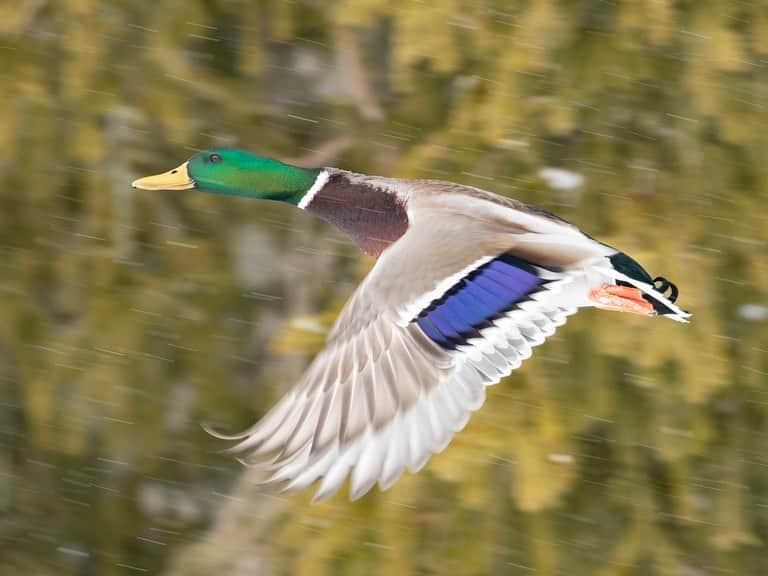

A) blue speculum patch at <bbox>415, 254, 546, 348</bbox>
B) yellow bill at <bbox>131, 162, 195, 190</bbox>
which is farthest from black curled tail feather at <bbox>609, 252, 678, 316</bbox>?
yellow bill at <bbox>131, 162, 195, 190</bbox>

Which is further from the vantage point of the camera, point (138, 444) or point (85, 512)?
point (85, 512)

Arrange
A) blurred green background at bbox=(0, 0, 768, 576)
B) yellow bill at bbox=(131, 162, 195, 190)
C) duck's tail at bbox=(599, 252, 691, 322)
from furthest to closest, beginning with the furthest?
blurred green background at bbox=(0, 0, 768, 576)
yellow bill at bbox=(131, 162, 195, 190)
duck's tail at bbox=(599, 252, 691, 322)

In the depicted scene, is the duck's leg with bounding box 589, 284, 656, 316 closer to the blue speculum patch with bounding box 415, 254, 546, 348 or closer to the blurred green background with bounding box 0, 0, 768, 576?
the blue speculum patch with bounding box 415, 254, 546, 348

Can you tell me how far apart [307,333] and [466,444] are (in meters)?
0.48

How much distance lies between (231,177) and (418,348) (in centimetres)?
47

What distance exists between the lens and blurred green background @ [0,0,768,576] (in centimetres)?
357

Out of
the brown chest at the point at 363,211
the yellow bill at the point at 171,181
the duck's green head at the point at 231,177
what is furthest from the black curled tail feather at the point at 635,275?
the yellow bill at the point at 171,181

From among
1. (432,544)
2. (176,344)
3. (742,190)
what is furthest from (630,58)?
(176,344)

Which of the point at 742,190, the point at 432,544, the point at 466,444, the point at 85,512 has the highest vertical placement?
the point at 742,190

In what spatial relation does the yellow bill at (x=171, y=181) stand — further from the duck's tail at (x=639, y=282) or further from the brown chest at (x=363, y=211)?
the duck's tail at (x=639, y=282)

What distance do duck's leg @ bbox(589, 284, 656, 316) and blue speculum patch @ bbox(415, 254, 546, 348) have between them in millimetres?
100

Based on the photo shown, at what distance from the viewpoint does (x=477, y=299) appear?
2.46 metres

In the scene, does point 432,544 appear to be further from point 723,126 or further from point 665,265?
point 723,126

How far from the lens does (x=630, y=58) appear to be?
11.9 ft
